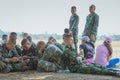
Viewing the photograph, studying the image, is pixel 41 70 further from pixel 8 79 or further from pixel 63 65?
pixel 8 79

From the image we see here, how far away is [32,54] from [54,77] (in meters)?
2.33

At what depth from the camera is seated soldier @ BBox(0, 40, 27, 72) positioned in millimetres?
13391

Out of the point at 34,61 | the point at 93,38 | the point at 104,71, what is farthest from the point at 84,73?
the point at 93,38

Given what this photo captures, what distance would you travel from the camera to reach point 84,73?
520 inches

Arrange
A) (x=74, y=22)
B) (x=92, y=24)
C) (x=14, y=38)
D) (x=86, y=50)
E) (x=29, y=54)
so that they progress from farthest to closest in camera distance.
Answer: (x=74, y=22)
(x=92, y=24)
(x=86, y=50)
(x=29, y=54)
(x=14, y=38)

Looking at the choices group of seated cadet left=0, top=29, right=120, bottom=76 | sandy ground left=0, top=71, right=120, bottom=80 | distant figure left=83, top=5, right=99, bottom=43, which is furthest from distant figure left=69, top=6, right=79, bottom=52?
sandy ground left=0, top=71, right=120, bottom=80

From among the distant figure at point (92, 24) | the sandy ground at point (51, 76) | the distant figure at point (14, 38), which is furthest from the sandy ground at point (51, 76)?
the distant figure at point (92, 24)

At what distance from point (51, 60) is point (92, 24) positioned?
4.18 m

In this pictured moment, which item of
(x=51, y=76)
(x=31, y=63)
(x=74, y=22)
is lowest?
(x=51, y=76)

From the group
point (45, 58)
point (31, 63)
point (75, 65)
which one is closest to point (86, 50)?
point (75, 65)

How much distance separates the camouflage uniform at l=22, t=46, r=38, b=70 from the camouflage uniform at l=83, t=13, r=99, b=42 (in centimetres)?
369

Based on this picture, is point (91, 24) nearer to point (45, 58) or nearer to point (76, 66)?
point (45, 58)

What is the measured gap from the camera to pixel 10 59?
532 inches

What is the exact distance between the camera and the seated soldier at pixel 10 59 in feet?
43.9
